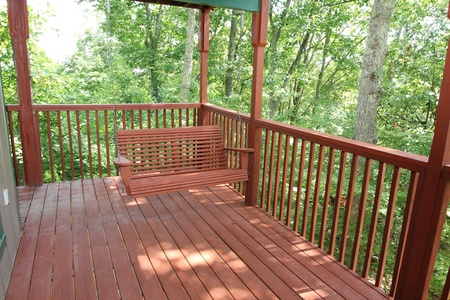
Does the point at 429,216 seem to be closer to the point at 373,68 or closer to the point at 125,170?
the point at 125,170

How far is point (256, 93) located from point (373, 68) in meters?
4.32

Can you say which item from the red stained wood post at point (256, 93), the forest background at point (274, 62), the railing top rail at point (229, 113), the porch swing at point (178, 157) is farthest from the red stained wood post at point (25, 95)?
the forest background at point (274, 62)

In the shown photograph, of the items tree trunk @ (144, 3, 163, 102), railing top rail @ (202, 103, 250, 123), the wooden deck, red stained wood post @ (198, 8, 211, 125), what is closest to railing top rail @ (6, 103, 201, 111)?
red stained wood post @ (198, 8, 211, 125)

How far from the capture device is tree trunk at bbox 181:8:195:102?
8812 millimetres

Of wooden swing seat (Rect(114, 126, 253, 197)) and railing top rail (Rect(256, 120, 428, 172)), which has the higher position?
railing top rail (Rect(256, 120, 428, 172))

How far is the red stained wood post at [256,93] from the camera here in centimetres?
304

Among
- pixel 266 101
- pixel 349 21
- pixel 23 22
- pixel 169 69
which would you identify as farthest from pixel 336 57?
pixel 23 22

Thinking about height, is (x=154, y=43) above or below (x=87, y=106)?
above

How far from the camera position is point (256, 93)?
321 centimetres

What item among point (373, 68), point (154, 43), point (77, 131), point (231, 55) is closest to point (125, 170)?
point (77, 131)

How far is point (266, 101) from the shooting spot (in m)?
10.9

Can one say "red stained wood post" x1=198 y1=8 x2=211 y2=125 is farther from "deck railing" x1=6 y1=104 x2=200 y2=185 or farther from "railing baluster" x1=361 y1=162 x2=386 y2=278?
"railing baluster" x1=361 y1=162 x2=386 y2=278

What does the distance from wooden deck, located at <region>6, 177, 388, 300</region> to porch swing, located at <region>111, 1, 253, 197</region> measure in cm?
40

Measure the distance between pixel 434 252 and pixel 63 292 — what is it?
7.07 ft
